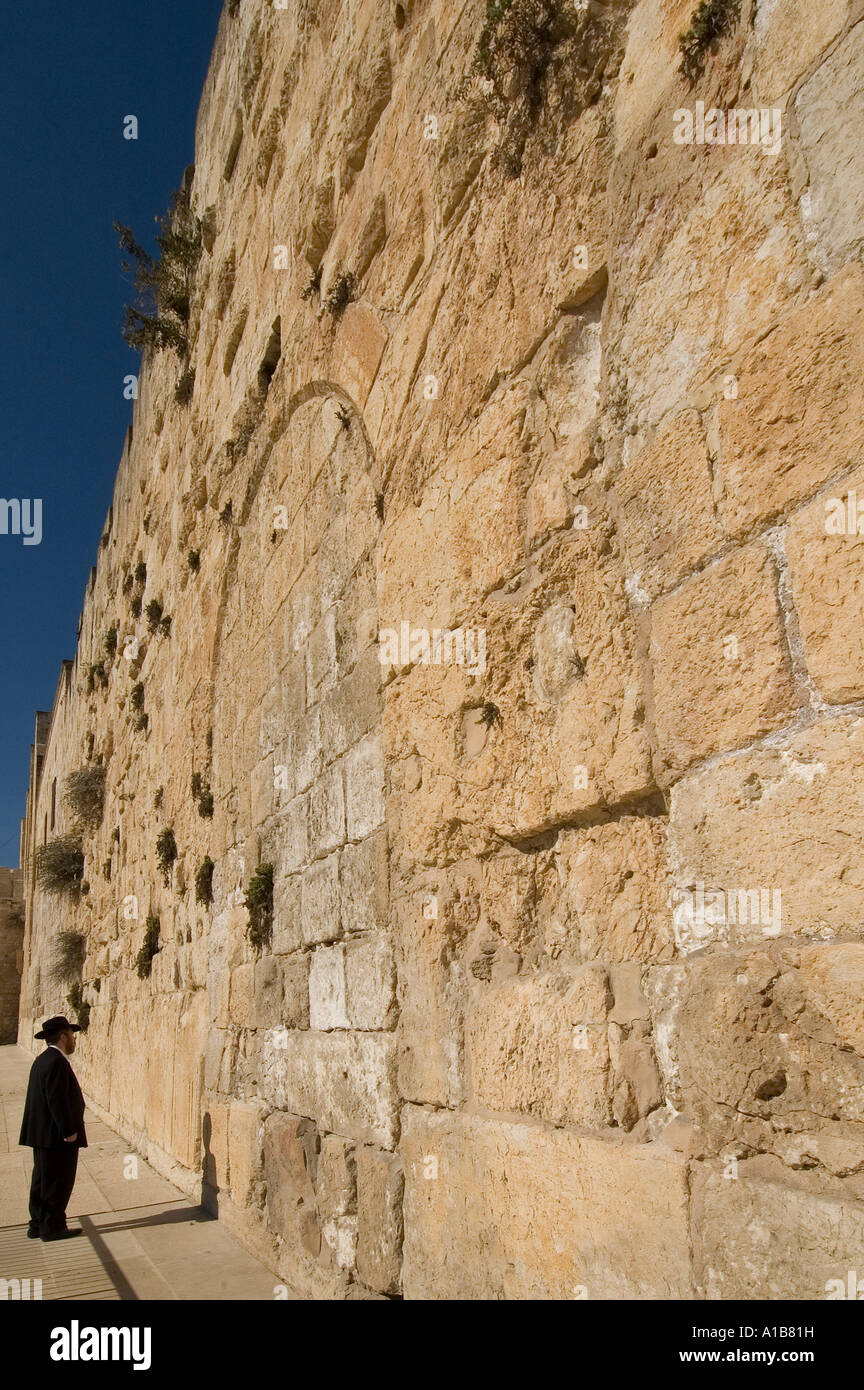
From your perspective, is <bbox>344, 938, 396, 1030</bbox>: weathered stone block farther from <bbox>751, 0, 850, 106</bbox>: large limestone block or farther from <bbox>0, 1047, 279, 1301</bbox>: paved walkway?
<bbox>751, 0, 850, 106</bbox>: large limestone block

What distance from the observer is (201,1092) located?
520 centimetres

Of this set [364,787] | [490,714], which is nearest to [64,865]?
[364,787]

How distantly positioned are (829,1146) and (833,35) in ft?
5.33

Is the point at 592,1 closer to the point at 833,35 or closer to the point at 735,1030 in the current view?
the point at 833,35

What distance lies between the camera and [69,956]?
39.9 ft

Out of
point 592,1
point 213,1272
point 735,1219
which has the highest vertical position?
point 592,1

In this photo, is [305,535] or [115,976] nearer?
[305,535]

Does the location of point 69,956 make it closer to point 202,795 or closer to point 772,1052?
point 202,795

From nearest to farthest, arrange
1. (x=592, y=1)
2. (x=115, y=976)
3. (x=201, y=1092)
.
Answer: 1. (x=592, y=1)
2. (x=201, y=1092)
3. (x=115, y=976)

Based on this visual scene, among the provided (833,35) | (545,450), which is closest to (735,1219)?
(545,450)

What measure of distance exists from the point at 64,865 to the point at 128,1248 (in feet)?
29.0

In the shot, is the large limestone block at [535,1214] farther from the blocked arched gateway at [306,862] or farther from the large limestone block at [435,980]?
the blocked arched gateway at [306,862]

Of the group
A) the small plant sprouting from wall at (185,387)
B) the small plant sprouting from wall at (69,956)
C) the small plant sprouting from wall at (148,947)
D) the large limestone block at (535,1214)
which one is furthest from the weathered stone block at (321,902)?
the small plant sprouting from wall at (69,956)

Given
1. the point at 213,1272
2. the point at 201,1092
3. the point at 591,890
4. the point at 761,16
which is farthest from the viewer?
the point at 201,1092
